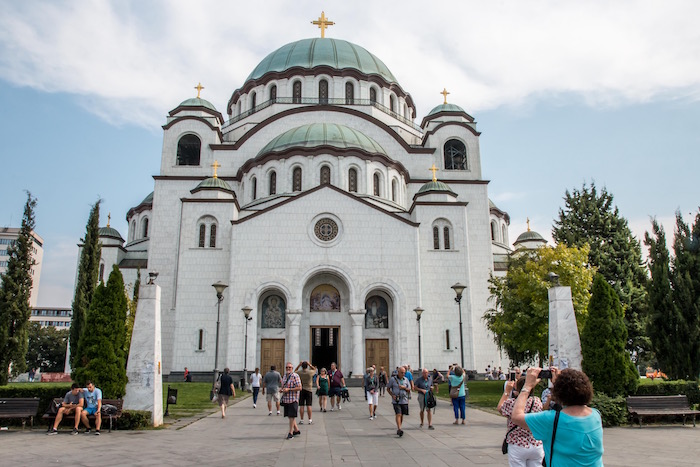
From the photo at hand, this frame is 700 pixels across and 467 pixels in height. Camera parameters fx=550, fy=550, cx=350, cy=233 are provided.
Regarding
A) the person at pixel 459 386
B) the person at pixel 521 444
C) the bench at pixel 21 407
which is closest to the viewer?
the person at pixel 521 444

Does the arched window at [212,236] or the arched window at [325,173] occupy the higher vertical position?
the arched window at [325,173]

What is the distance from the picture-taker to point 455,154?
121ft

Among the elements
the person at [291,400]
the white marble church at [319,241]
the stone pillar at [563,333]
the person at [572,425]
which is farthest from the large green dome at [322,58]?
the person at [572,425]

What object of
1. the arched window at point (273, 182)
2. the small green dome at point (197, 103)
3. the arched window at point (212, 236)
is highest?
the small green dome at point (197, 103)

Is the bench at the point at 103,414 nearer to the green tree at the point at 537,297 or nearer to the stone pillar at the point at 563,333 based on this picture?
the stone pillar at the point at 563,333

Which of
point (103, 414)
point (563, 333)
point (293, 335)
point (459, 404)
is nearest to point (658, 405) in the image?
point (563, 333)

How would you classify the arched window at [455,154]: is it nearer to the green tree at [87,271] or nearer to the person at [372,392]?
the green tree at [87,271]

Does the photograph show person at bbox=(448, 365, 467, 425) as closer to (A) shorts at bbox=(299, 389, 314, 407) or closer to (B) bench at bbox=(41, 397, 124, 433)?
(A) shorts at bbox=(299, 389, 314, 407)

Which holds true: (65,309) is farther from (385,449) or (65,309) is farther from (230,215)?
(385,449)

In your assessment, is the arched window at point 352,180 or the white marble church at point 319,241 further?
the arched window at point 352,180

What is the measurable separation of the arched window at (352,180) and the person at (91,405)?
2208 centimetres

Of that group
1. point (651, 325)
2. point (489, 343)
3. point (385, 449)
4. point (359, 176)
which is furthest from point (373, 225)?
point (385, 449)

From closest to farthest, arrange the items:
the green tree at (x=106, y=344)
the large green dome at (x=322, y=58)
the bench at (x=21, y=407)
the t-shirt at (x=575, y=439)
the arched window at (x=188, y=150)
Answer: the t-shirt at (x=575, y=439)
the bench at (x=21, y=407)
the green tree at (x=106, y=344)
the arched window at (x=188, y=150)
the large green dome at (x=322, y=58)

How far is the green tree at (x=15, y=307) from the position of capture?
14.1 meters
